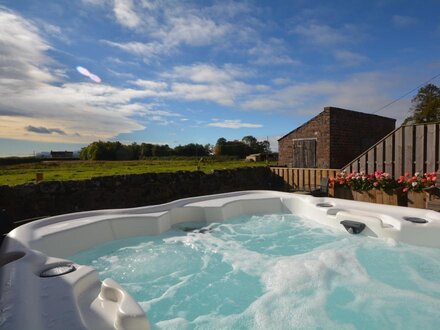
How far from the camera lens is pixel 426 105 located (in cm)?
1781

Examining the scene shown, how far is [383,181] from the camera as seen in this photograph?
5324 millimetres

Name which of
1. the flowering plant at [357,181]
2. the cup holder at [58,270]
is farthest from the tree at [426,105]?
the cup holder at [58,270]

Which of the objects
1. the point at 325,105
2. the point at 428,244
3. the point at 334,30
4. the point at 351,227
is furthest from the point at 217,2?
the point at 325,105

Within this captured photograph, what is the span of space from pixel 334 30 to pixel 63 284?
7.79 metres

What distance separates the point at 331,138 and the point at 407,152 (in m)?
4.38

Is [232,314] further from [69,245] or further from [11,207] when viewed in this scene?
[11,207]

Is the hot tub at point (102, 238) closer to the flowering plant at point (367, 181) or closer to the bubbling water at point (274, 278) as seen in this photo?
the bubbling water at point (274, 278)

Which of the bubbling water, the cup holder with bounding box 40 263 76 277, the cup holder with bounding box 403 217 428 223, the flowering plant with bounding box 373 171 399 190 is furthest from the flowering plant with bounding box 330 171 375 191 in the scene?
the cup holder with bounding box 40 263 76 277

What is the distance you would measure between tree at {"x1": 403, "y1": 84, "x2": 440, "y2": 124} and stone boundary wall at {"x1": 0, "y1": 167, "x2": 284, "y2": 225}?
1350 cm

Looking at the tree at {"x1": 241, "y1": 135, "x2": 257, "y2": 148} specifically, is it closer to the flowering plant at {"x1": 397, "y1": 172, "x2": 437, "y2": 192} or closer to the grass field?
the grass field

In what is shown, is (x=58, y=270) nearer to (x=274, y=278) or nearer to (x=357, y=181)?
(x=274, y=278)

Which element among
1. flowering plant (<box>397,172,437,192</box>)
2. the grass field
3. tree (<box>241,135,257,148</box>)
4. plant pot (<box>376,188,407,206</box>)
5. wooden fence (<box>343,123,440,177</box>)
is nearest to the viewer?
flowering plant (<box>397,172,437,192</box>)

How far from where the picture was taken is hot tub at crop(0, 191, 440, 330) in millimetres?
1396

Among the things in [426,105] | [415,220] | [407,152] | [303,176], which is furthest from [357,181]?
[426,105]
